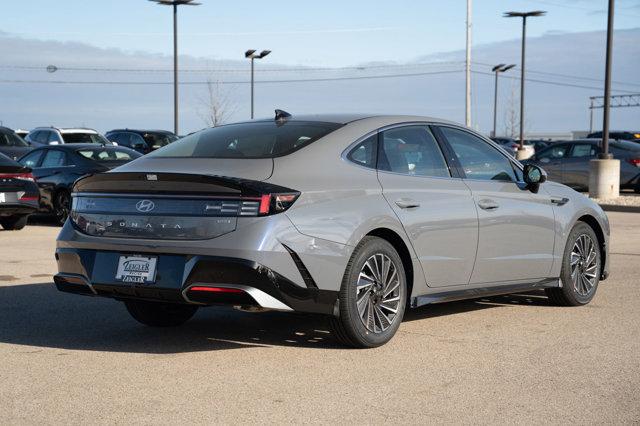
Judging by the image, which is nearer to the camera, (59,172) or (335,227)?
(335,227)

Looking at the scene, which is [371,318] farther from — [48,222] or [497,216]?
[48,222]

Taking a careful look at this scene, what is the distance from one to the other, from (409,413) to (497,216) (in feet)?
10.2

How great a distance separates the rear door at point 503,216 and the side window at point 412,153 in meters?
0.23

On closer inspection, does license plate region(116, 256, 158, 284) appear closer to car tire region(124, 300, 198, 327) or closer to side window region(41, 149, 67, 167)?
car tire region(124, 300, 198, 327)

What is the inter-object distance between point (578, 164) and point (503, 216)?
2059 centimetres

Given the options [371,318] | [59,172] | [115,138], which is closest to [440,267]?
[371,318]

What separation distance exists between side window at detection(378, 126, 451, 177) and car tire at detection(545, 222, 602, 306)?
173 centimetres

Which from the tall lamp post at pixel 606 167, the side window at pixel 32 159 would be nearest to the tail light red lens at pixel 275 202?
the side window at pixel 32 159

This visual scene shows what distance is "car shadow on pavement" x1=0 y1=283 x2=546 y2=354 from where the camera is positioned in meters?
7.32

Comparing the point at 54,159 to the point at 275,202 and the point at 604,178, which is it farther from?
the point at 275,202

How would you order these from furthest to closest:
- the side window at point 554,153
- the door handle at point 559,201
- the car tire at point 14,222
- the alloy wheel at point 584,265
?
the side window at point 554,153 < the car tire at point 14,222 < the alloy wheel at point 584,265 < the door handle at point 559,201

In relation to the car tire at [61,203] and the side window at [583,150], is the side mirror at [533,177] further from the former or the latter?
the side window at [583,150]

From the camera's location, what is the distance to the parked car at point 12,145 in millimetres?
29297

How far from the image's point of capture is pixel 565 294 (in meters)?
9.05
